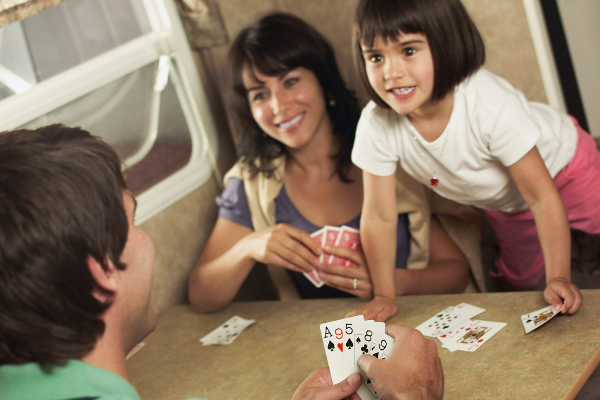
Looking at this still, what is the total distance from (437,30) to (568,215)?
2.94ft

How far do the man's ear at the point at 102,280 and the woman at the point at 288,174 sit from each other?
1.01 metres

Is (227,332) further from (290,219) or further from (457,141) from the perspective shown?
(457,141)

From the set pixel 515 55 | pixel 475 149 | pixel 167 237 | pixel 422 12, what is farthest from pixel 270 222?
pixel 515 55

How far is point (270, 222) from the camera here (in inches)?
91.1

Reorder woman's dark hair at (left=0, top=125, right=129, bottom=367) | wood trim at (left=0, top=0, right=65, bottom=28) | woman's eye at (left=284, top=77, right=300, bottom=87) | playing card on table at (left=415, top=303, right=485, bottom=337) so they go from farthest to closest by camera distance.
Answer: woman's eye at (left=284, top=77, right=300, bottom=87) → wood trim at (left=0, top=0, right=65, bottom=28) → playing card on table at (left=415, top=303, right=485, bottom=337) → woman's dark hair at (left=0, top=125, right=129, bottom=367)

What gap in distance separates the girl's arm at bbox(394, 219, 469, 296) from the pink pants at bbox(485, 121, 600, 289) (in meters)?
0.21

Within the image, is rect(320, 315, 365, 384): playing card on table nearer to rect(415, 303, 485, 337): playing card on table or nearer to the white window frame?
rect(415, 303, 485, 337): playing card on table

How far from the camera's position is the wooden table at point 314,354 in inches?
43.7

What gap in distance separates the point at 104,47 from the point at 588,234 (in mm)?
2222

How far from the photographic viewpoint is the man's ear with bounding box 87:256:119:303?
94 cm

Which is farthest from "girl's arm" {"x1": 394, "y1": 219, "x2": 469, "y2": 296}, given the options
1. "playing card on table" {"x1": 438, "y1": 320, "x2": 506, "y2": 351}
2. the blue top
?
"playing card on table" {"x1": 438, "y1": 320, "x2": 506, "y2": 351}

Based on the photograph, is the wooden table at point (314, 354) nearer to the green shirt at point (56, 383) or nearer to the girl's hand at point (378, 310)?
the girl's hand at point (378, 310)

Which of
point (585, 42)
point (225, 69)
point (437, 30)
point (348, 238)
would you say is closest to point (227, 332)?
point (348, 238)

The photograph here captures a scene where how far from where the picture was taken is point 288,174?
240 cm
